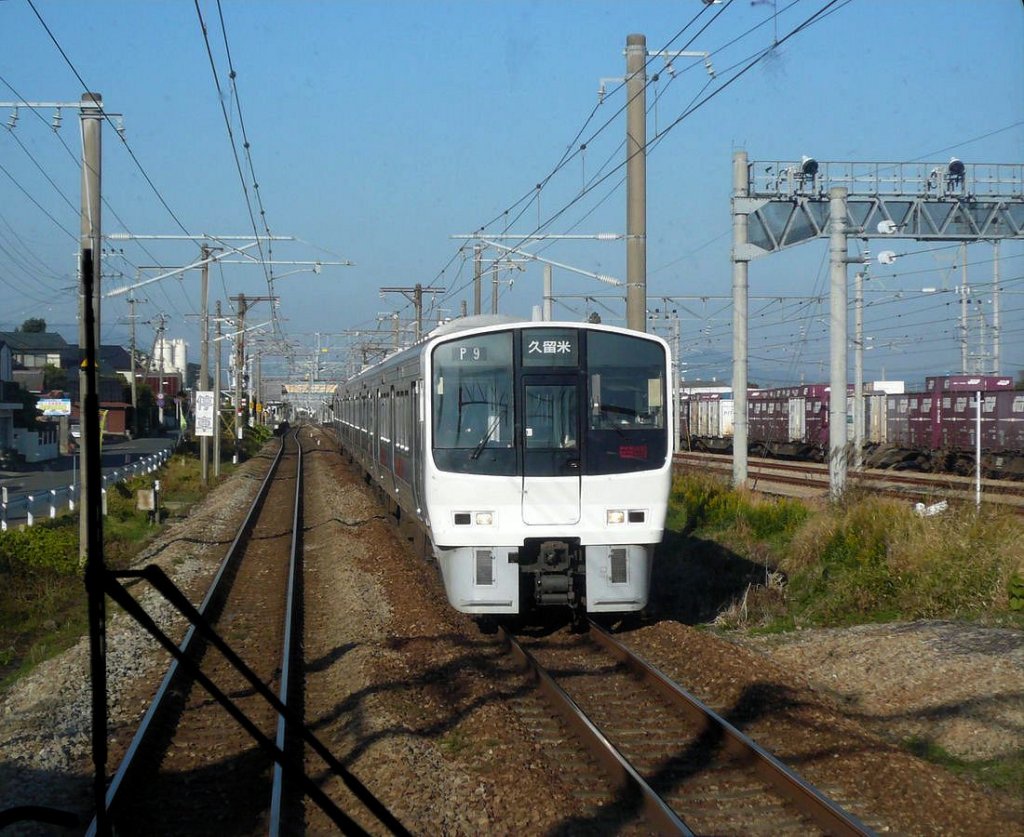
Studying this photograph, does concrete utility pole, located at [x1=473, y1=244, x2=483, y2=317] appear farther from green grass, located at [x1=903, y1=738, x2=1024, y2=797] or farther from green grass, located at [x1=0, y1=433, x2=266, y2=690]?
green grass, located at [x1=903, y1=738, x2=1024, y2=797]

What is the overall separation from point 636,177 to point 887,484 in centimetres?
939

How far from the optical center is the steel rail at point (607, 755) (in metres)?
5.42

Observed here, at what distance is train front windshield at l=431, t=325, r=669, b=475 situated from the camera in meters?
9.79

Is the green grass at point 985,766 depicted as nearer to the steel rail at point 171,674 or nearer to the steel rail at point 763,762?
the steel rail at point 763,762

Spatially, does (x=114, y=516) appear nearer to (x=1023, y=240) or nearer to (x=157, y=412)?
(x=1023, y=240)

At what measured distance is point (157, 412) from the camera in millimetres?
72688

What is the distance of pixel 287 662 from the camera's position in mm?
9094

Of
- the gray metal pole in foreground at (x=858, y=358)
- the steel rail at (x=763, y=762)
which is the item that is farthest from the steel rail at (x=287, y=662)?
the gray metal pole in foreground at (x=858, y=358)

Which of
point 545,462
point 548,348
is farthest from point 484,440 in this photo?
point 548,348

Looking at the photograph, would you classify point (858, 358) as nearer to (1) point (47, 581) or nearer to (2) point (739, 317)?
(2) point (739, 317)

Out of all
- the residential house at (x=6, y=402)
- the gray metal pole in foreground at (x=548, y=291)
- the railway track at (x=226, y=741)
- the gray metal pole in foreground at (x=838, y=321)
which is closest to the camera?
the railway track at (x=226, y=741)

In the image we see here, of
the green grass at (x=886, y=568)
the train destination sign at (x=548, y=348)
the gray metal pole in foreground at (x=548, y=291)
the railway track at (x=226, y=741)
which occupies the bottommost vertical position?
the railway track at (x=226, y=741)

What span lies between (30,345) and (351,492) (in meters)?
53.2

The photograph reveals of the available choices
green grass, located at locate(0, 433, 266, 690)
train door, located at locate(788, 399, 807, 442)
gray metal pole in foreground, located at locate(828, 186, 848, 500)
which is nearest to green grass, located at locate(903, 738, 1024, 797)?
green grass, located at locate(0, 433, 266, 690)
